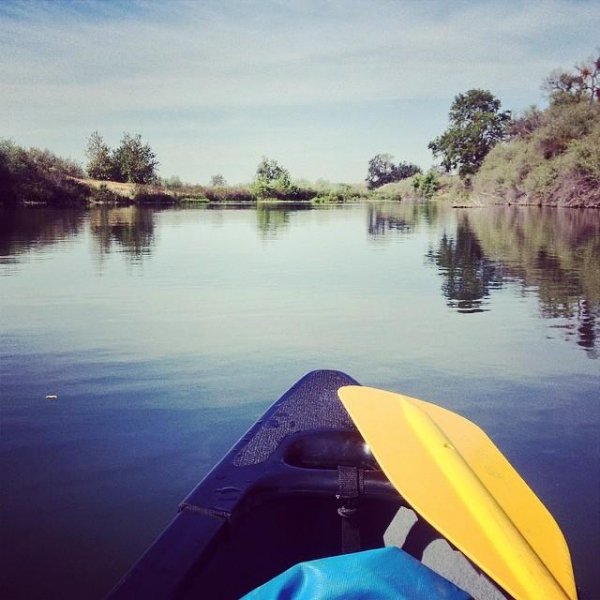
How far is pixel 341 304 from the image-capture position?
28.0 ft

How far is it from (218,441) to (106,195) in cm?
5997

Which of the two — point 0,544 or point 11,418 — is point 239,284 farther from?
point 0,544

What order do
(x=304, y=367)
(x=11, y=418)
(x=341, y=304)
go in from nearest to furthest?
(x=11, y=418), (x=304, y=367), (x=341, y=304)

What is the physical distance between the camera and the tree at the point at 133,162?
260 ft

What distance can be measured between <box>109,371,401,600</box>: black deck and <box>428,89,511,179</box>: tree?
73.8m

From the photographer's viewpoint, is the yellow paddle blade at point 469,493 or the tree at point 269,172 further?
the tree at point 269,172

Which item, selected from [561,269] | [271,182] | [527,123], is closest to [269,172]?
[271,182]

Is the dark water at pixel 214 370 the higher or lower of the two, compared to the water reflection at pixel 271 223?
lower

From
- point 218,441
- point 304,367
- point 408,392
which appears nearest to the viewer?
point 218,441

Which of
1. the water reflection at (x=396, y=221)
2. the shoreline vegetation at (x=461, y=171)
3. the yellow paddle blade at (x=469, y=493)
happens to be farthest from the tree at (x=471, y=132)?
the yellow paddle blade at (x=469, y=493)

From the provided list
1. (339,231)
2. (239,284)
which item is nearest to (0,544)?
(239,284)

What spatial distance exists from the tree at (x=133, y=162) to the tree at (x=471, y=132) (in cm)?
3911

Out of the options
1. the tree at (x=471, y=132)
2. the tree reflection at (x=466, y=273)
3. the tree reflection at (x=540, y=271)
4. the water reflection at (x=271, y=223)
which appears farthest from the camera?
the tree at (x=471, y=132)

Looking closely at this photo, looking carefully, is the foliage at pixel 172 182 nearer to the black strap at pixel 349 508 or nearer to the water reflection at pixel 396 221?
the water reflection at pixel 396 221
